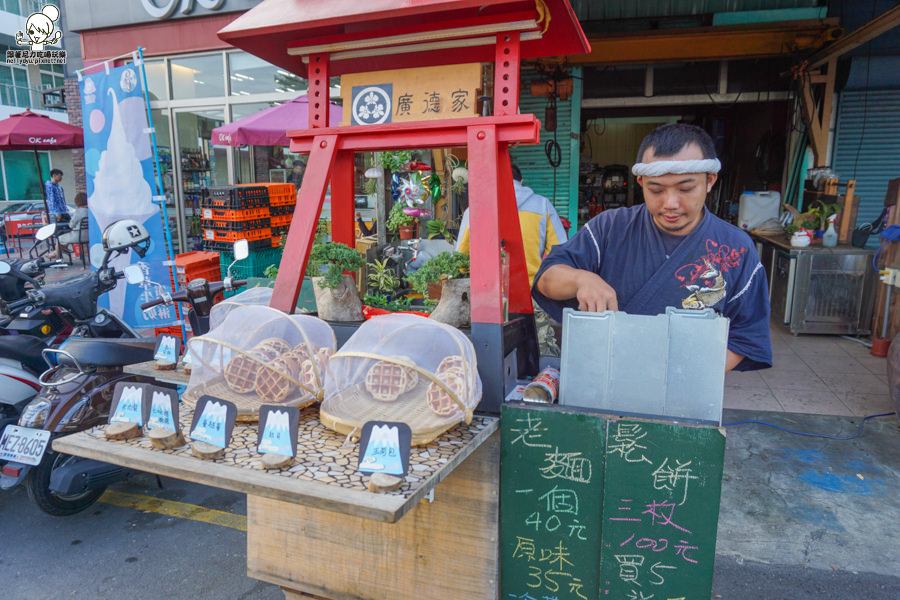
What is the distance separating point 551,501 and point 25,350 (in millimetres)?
3680

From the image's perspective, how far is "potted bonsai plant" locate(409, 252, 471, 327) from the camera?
7.11ft

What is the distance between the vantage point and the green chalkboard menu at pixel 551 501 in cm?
186

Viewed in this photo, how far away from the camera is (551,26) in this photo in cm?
222

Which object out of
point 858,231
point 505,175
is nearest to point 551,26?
point 505,175

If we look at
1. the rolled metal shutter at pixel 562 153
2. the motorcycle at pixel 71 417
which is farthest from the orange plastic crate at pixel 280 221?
the rolled metal shutter at pixel 562 153

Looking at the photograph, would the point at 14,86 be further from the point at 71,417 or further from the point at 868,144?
the point at 868,144

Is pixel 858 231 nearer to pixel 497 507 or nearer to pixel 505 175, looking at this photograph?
pixel 505 175

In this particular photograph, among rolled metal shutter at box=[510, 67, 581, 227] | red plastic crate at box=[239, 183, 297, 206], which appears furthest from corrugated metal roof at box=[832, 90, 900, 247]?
red plastic crate at box=[239, 183, 297, 206]

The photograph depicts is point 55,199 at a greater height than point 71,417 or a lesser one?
greater

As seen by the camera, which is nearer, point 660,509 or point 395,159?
point 660,509

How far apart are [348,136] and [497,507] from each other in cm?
156

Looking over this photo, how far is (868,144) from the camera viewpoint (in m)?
7.50

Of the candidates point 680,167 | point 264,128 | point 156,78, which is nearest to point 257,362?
point 680,167

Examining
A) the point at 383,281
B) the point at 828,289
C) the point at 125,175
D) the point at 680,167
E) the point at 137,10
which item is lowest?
the point at 828,289
